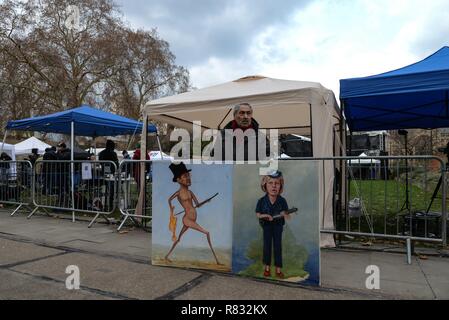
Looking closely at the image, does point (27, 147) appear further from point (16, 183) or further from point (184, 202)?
point (184, 202)

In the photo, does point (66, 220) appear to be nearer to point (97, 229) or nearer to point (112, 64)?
point (97, 229)

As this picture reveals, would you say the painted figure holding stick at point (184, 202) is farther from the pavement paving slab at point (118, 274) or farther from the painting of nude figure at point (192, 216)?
the pavement paving slab at point (118, 274)

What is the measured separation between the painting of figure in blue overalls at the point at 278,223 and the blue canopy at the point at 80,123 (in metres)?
6.49

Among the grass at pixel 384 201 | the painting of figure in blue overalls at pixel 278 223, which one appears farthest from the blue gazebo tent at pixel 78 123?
the grass at pixel 384 201

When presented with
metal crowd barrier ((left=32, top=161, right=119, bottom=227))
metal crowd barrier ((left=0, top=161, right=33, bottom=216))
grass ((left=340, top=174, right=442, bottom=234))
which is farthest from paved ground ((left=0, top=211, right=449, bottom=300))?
metal crowd barrier ((left=0, top=161, right=33, bottom=216))

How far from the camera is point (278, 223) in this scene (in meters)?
4.41

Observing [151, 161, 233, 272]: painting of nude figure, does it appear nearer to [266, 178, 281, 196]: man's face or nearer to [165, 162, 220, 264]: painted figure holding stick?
[165, 162, 220, 264]: painted figure holding stick

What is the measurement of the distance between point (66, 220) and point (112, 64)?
2659 cm

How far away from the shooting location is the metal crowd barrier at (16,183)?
31.7 ft

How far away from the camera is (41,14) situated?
30719mm

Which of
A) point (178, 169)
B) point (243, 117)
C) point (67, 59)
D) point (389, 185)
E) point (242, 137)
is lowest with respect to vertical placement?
point (389, 185)

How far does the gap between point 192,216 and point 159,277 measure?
31.7 inches

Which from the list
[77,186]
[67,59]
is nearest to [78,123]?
[77,186]
